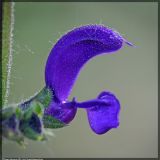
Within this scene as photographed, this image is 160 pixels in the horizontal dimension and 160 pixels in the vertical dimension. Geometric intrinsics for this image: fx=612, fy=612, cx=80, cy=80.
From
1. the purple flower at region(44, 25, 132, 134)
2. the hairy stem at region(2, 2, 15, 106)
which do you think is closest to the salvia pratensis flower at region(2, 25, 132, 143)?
the purple flower at region(44, 25, 132, 134)

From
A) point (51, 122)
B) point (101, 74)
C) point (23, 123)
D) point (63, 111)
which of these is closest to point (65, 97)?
point (63, 111)

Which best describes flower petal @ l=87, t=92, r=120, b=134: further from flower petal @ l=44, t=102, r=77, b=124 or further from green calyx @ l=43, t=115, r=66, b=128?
green calyx @ l=43, t=115, r=66, b=128

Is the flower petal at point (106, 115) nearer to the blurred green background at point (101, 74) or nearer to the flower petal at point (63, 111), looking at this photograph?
the flower petal at point (63, 111)

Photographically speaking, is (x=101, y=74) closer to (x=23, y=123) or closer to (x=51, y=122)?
(x=51, y=122)

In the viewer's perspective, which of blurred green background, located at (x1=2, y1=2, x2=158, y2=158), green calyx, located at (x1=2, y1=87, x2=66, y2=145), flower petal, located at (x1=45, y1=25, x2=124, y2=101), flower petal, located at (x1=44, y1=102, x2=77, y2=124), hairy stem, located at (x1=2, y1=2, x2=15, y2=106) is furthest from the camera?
blurred green background, located at (x1=2, y1=2, x2=158, y2=158)

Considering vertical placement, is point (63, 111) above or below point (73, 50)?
below

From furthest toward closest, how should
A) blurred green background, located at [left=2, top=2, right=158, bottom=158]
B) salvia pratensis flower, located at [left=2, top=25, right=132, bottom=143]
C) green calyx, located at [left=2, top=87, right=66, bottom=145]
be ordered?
blurred green background, located at [left=2, top=2, right=158, bottom=158] < salvia pratensis flower, located at [left=2, top=25, right=132, bottom=143] < green calyx, located at [left=2, top=87, right=66, bottom=145]
